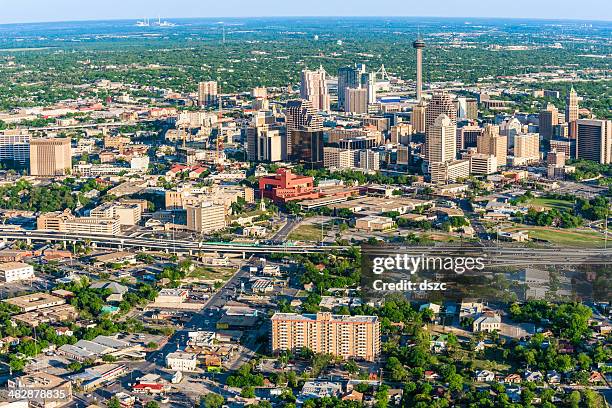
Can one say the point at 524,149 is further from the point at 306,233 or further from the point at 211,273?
the point at 211,273

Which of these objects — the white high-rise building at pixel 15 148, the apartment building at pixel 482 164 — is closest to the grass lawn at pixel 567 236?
the apartment building at pixel 482 164

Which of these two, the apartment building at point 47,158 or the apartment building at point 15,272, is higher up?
the apartment building at point 47,158

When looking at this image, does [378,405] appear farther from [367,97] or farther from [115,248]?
[367,97]

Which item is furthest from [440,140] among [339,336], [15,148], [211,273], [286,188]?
[339,336]

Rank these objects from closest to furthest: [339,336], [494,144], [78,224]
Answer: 1. [339,336]
2. [78,224]
3. [494,144]

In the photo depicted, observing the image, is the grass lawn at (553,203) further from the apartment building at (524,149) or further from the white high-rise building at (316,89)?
the white high-rise building at (316,89)
